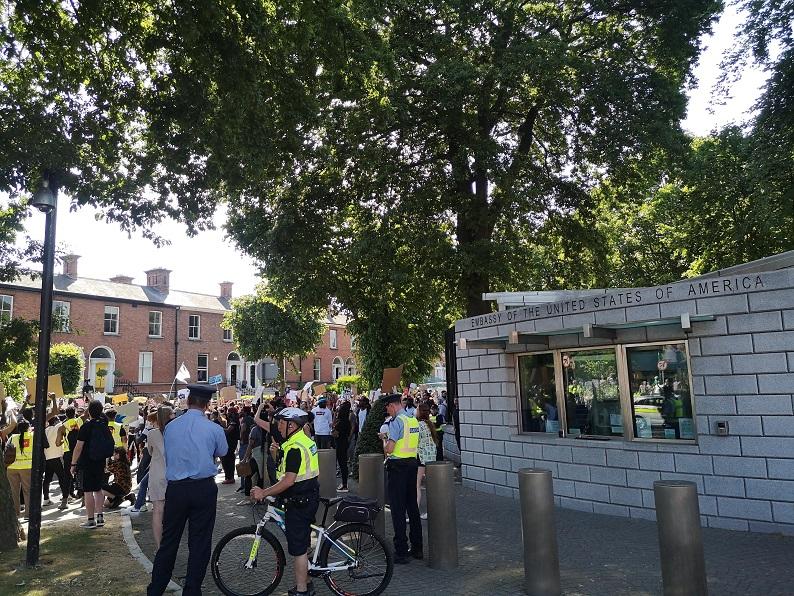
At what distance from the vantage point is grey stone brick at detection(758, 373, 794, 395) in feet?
26.5

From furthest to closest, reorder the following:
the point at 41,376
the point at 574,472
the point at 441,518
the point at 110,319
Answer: the point at 110,319
the point at 574,472
the point at 41,376
the point at 441,518

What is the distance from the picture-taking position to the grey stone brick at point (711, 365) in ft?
28.4

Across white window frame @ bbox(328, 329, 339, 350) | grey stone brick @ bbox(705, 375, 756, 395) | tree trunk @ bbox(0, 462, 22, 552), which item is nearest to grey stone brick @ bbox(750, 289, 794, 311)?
grey stone brick @ bbox(705, 375, 756, 395)

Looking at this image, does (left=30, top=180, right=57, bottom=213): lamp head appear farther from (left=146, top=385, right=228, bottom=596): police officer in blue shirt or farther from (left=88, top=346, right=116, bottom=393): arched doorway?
(left=88, top=346, right=116, bottom=393): arched doorway

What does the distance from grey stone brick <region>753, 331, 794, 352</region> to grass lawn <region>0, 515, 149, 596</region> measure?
7.98 meters

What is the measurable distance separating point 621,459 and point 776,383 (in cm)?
249

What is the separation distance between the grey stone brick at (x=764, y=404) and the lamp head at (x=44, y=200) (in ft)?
30.8

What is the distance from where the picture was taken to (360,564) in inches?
236

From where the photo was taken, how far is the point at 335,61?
1019 centimetres

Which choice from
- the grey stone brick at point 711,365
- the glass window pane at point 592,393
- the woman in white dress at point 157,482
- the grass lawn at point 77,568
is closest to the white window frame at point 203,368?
the grass lawn at point 77,568

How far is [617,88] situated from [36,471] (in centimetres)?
1436

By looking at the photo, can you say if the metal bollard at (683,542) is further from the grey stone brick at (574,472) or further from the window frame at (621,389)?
the grey stone brick at (574,472)

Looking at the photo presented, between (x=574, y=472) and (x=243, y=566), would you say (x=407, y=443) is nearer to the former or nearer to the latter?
(x=243, y=566)

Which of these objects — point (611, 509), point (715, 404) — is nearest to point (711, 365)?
point (715, 404)
